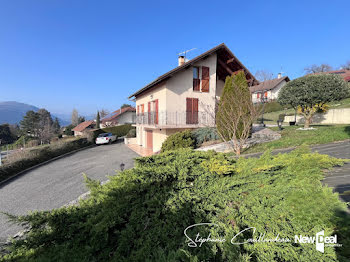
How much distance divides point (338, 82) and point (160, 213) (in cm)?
1602

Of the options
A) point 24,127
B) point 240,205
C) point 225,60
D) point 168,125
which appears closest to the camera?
point 240,205

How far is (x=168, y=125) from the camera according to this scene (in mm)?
12203

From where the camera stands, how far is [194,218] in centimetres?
195

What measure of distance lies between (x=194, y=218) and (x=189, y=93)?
12018 millimetres

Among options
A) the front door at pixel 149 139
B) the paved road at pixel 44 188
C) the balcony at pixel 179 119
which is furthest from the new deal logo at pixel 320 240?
the front door at pixel 149 139

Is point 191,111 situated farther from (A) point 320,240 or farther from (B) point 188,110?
(A) point 320,240

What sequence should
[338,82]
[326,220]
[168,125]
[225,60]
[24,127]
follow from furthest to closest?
[24,127], [225,60], [168,125], [338,82], [326,220]

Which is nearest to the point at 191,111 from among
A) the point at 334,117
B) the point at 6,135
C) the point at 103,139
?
the point at 103,139

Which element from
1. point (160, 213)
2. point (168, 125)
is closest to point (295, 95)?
point (168, 125)

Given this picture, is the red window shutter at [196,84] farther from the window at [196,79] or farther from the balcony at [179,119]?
the balcony at [179,119]

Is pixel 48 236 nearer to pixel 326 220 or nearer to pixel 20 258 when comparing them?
pixel 20 258

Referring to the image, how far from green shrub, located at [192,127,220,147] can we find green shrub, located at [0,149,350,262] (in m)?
8.76

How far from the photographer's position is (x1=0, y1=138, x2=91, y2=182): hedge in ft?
36.3

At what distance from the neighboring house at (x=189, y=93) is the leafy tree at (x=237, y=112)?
244 cm
